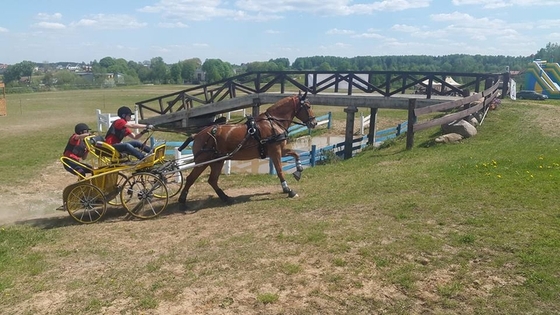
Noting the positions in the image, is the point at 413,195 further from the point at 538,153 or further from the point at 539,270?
the point at 538,153

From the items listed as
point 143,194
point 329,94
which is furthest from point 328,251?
point 329,94

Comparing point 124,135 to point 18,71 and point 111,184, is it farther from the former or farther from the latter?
point 18,71

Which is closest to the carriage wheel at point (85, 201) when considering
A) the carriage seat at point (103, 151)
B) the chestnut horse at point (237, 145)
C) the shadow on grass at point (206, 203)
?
the carriage seat at point (103, 151)

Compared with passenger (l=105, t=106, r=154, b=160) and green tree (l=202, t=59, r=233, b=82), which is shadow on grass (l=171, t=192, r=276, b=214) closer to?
passenger (l=105, t=106, r=154, b=160)

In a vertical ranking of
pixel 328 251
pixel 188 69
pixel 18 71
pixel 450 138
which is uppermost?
pixel 188 69

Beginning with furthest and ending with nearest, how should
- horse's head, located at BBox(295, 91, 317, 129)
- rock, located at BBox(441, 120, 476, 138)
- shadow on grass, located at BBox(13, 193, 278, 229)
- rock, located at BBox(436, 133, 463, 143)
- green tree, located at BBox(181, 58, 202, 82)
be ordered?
green tree, located at BBox(181, 58, 202, 82), rock, located at BBox(441, 120, 476, 138), rock, located at BBox(436, 133, 463, 143), horse's head, located at BBox(295, 91, 317, 129), shadow on grass, located at BBox(13, 193, 278, 229)

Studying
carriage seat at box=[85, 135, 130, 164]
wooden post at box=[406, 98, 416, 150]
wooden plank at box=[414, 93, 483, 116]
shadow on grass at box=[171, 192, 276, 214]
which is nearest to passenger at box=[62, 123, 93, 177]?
carriage seat at box=[85, 135, 130, 164]

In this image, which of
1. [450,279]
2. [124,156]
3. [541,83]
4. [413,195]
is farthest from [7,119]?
[541,83]

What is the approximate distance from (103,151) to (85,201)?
1.00m

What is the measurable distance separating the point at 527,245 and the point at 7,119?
106 feet

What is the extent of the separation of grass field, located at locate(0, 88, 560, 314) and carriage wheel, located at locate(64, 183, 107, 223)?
30 cm

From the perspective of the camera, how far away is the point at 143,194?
8711mm

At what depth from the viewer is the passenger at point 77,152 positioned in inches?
338

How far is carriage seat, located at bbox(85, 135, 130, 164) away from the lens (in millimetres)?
8359
